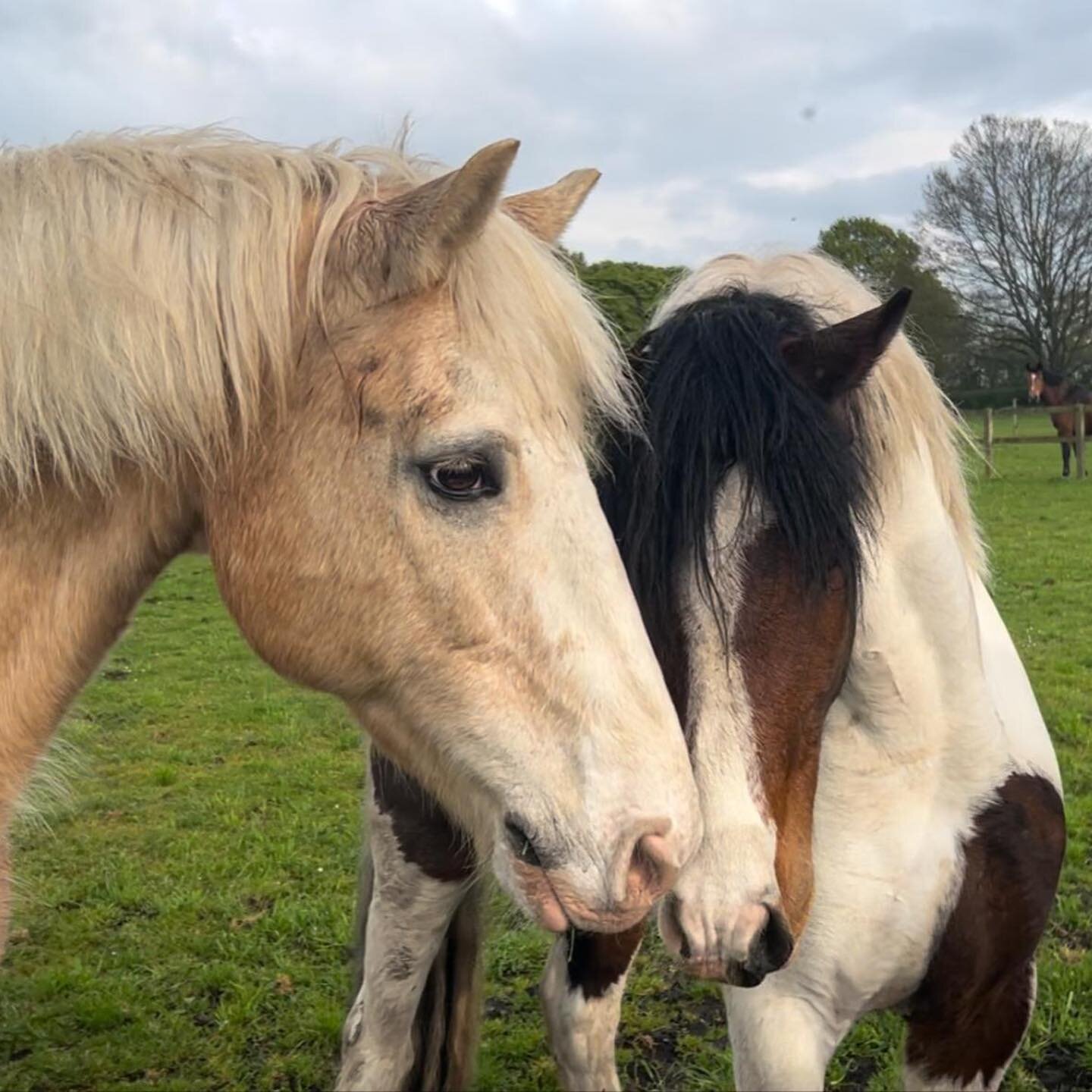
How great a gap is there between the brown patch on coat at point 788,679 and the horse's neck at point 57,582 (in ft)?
3.54

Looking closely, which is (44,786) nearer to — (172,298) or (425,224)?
(172,298)

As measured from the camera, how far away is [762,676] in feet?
→ 6.51

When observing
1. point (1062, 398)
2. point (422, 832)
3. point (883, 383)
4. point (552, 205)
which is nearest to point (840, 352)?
point (883, 383)

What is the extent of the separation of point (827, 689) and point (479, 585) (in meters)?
0.86

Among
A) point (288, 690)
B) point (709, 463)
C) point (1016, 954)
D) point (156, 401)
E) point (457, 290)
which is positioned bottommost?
point (288, 690)

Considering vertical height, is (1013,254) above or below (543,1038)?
above

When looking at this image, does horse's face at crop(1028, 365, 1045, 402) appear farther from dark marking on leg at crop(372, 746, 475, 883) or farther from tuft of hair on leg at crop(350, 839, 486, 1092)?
dark marking on leg at crop(372, 746, 475, 883)

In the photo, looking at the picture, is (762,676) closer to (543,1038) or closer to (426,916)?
(426,916)

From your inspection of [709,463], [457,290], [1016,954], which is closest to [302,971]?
[1016,954]

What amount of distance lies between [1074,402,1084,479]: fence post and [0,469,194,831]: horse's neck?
20.4 meters

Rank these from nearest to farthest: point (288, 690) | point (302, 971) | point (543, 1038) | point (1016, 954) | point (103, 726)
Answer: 1. point (1016, 954)
2. point (543, 1038)
3. point (302, 971)
4. point (103, 726)
5. point (288, 690)

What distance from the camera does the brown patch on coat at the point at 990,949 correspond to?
2359 mm

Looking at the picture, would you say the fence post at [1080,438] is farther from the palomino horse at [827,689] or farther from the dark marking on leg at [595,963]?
the dark marking on leg at [595,963]

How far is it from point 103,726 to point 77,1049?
3.97 metres
